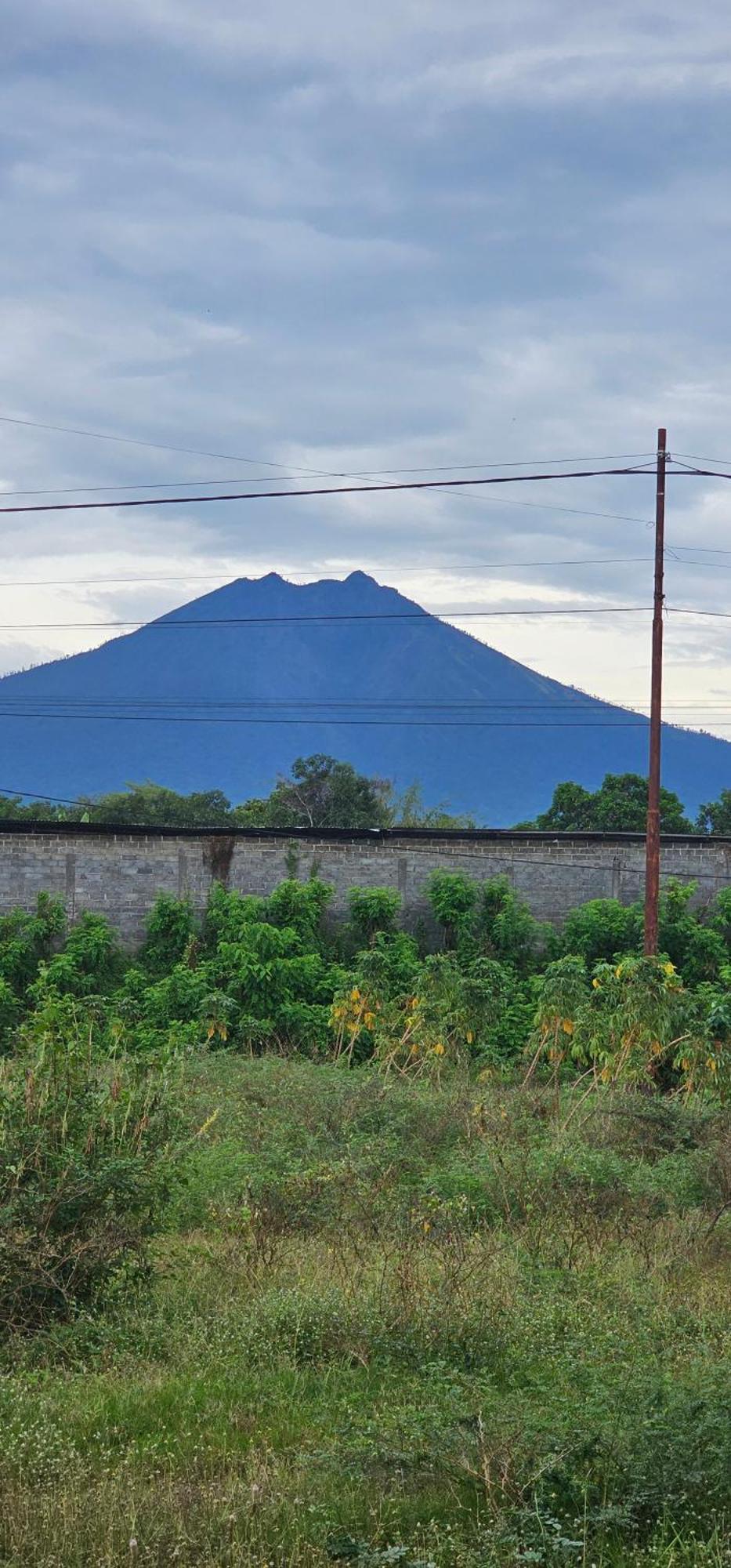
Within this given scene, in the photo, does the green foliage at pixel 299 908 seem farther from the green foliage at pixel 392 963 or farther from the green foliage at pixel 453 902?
the green foliage at pixel 453 902

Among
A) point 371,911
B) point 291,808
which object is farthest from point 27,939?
point 291,808

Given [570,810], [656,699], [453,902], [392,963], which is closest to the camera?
[656,699]

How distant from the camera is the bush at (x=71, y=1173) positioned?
684 centimetres

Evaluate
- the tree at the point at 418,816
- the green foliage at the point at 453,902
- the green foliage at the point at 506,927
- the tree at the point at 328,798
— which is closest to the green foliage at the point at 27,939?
the green foliage at the point at 453,902

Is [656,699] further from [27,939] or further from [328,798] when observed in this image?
[328,798]

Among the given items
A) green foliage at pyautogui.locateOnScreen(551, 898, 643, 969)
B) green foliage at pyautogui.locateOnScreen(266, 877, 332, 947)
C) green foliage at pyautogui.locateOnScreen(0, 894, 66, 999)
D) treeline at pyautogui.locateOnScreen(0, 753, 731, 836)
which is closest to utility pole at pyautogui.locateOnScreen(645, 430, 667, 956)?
green foliage at pyautogui.locateOnScreen(551, 898, 643, 969)

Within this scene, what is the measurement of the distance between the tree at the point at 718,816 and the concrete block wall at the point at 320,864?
78.6 feet

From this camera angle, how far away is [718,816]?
48.3 metres

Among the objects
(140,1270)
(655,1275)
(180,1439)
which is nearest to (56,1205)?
(140,1270)

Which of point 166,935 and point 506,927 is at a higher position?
point 506,927

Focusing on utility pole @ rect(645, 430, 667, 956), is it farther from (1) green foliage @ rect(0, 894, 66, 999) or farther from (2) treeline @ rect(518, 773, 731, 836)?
(2) treeline @ rect(518, 773, 731, 836)

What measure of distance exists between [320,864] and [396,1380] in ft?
56.7

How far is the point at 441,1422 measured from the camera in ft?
17.4

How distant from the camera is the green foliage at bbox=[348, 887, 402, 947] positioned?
74.5ft
